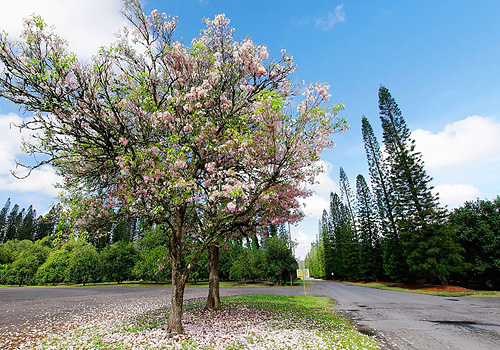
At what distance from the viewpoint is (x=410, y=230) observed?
31.4 metres

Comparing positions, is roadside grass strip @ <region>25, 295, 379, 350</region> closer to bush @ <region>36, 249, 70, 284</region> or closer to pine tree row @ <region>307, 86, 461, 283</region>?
pine tree row @ <region>307, 86, 461, 283</region>

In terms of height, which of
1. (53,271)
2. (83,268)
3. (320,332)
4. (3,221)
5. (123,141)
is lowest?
A: (320,332)

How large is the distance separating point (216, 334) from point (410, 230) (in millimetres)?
32656

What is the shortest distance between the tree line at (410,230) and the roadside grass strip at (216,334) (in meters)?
26.3

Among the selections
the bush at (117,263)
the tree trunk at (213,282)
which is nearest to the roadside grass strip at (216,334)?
the tree trunk at (213,282)

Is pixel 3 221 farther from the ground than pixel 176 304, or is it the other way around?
pixel 3 221

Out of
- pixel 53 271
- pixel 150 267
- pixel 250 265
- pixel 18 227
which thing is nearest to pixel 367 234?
pixel 250 265

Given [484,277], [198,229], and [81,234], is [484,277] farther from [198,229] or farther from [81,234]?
[81,234]

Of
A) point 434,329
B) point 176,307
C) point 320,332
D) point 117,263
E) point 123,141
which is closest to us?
point 123,141

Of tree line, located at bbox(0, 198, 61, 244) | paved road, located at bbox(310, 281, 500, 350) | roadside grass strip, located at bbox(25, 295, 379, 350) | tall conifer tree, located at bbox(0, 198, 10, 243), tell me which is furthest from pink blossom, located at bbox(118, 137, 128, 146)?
tall conifer tree, located at bbox(0, 198, 10, 243)

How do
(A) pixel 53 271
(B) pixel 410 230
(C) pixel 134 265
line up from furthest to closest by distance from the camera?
(C) pixel 134 265 → (A) pixel 53 271 → (B) pixel 410 230

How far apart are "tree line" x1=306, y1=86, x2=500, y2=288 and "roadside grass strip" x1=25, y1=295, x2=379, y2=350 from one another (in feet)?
86.1

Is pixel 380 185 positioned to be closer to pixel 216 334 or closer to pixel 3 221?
pixel 216 334

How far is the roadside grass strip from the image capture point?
253 inches
